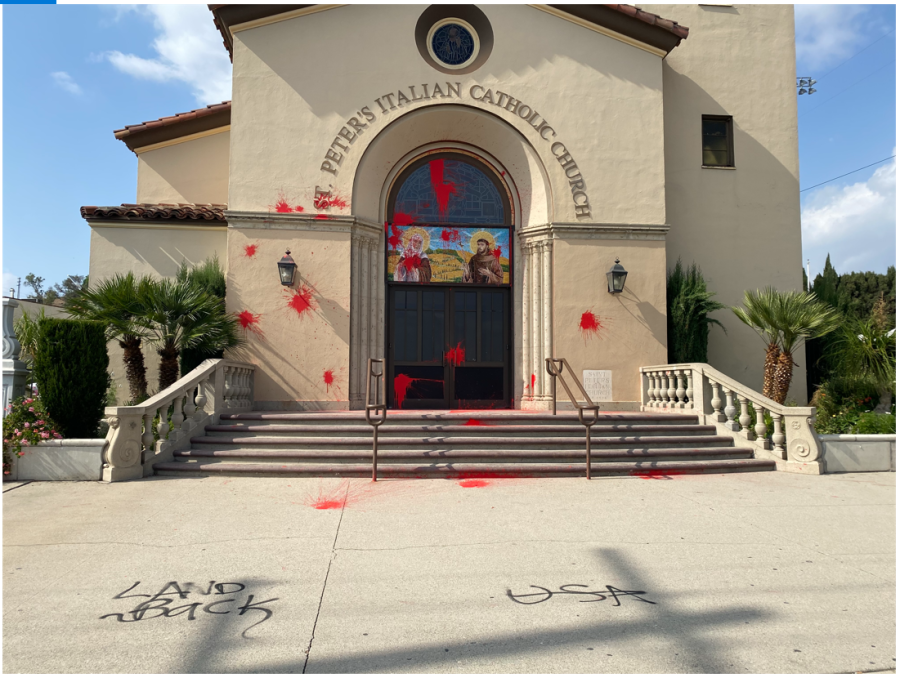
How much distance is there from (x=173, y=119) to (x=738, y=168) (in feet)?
42.5

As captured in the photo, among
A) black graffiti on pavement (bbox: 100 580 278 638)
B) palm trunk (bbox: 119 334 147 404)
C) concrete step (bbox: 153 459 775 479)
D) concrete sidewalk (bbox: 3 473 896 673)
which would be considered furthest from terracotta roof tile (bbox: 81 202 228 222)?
black graffiti on pavement (bbox: 100 580 278 638)

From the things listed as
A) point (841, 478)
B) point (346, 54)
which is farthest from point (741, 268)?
point (346, 54)

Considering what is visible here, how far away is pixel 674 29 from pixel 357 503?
11537 millimetres

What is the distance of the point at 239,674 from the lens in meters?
2.84

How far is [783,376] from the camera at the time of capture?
33.1 ft

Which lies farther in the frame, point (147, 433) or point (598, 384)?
point (598, 384)

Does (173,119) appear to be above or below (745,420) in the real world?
above

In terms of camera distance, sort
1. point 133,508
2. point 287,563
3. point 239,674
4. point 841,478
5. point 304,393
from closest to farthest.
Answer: point 239,674 → point 287,563 → point 133,508 → point 841,478 → point 304,393

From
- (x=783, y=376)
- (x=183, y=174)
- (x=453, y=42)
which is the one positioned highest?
(x=453, y=42)

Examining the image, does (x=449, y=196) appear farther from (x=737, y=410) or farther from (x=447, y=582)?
(x=447, y=582)

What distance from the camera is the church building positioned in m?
11.6

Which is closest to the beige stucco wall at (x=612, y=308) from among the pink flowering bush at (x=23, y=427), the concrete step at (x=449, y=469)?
the concrete step at (x=449, y=469)

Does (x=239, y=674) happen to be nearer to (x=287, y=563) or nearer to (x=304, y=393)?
(x=287, y=563)

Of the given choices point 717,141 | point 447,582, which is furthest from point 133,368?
point 717,141
